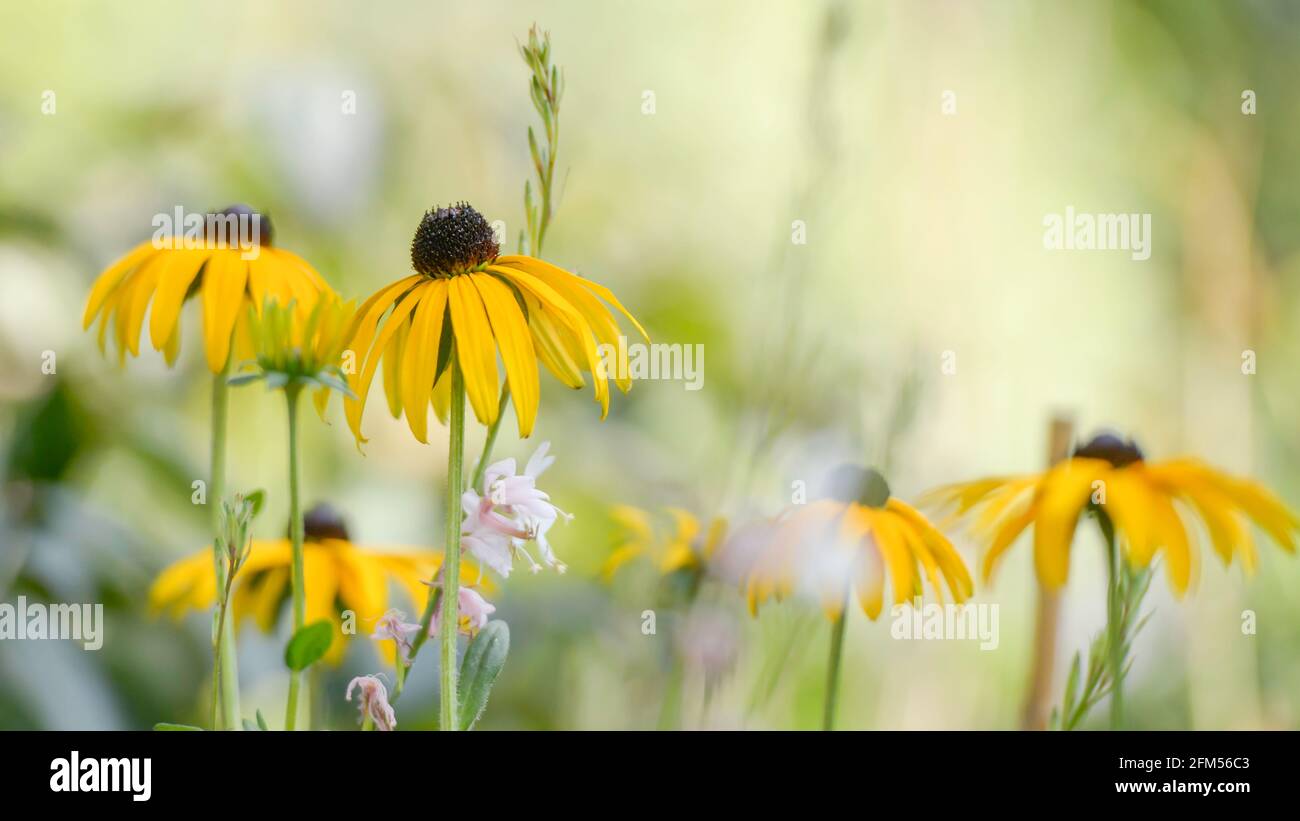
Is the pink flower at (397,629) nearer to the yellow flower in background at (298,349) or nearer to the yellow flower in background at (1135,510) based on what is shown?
the yellow flower in background at (298,349)

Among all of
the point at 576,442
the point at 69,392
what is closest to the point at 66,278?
the point at 69,392

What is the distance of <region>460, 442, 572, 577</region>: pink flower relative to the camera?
336 millimetres

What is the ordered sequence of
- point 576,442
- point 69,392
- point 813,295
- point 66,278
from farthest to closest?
point 813,295 < point 576,442 < point 66,278 < point 69,392

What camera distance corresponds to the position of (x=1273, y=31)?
1.27 metres

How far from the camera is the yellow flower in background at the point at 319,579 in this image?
0.49m

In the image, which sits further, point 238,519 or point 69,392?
point 69,392

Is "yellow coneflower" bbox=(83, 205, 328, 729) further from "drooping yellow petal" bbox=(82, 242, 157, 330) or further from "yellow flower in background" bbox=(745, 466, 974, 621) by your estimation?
"yellow flower in background" bbox=(745, 466, 974, 621)

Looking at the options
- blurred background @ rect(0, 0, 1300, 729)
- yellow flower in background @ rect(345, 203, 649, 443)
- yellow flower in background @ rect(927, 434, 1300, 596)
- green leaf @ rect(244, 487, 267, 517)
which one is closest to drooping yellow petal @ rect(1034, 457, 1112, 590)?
yellow flower in background @ rect(927, 434, 1300, 596)

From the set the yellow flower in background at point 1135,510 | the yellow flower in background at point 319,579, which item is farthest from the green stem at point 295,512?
the yellow flower in background at point 1135,510

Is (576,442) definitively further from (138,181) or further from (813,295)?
(138,181)

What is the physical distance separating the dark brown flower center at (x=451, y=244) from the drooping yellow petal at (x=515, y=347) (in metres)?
0.02

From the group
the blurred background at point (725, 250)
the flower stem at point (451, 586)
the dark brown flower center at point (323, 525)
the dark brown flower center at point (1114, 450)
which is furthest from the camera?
the blurred background at point (725, 250)

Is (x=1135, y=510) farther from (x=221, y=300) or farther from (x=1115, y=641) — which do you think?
(x=221, y=300)

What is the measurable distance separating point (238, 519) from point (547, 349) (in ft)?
0.37
